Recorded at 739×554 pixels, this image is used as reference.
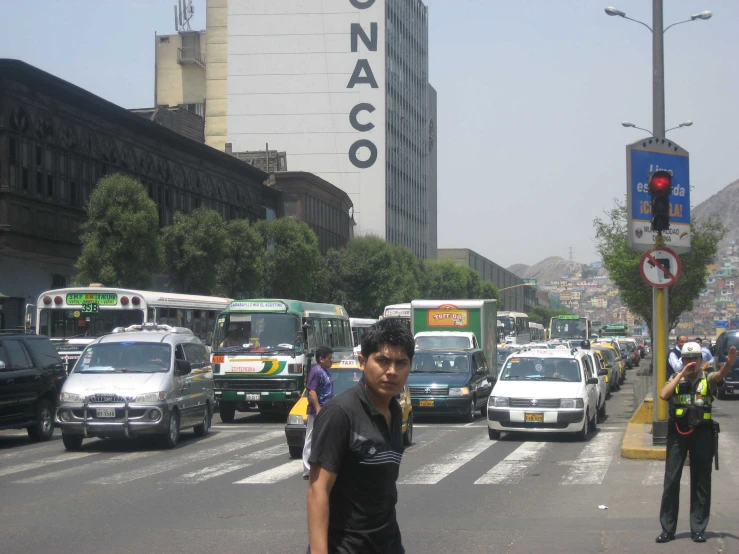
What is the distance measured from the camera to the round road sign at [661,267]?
14.9 m

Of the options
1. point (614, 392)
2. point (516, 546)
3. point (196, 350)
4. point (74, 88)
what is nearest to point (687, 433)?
point (516, 546)

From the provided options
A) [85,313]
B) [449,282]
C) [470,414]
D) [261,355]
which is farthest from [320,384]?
[449,282]

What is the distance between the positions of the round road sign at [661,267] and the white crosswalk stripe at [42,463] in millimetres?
9526

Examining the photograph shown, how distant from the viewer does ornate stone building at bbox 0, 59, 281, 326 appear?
37.8 meters

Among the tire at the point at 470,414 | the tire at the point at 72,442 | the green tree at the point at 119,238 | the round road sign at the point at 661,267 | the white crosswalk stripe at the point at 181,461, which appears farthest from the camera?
the green tree at the point at 119,238

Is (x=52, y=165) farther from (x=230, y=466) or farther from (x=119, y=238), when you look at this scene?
(x=230, y=466)

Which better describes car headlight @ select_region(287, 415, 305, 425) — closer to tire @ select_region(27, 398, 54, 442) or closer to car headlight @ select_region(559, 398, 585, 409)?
car headlight @ select_region(559, 398, 585, 409)

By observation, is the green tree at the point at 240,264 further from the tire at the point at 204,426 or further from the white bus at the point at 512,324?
the tire at the point at 204,426

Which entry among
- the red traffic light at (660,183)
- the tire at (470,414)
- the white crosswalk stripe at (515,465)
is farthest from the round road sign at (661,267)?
the tire at (470,414)

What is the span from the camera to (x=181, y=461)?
53.6ft

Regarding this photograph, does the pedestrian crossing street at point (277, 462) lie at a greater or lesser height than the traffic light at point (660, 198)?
lesser

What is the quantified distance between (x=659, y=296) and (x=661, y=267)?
943 millimetres

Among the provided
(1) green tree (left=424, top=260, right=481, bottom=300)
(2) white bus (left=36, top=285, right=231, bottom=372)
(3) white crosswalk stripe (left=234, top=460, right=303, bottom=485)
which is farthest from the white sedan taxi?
(1) green tree (left=424, top=260, right=481, bottom=300)

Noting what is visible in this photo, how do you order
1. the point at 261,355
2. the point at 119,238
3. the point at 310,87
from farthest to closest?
the point at 310,87 < the point at 119,238 < the point at 261,355
